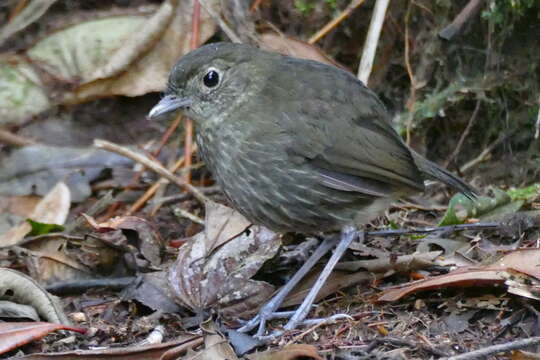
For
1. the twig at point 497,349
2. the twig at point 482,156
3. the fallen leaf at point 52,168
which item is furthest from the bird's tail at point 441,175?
the fallen leaf at point 52,168

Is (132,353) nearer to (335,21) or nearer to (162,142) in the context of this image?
(162,142)

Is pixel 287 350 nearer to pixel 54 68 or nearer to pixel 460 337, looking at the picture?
pixel 460 337

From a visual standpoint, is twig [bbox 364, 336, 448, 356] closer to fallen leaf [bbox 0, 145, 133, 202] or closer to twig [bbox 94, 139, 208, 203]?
twig [bbox 94, 139, 208, 203]

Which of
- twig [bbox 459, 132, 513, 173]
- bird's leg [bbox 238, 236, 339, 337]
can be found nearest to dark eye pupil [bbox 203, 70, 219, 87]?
bird's leg [bbox 238, 236, 339, 337]

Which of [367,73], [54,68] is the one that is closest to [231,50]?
[367,73]

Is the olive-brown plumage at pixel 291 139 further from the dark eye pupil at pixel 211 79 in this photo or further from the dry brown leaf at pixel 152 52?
the dry brown leaf at pixel 152 52
